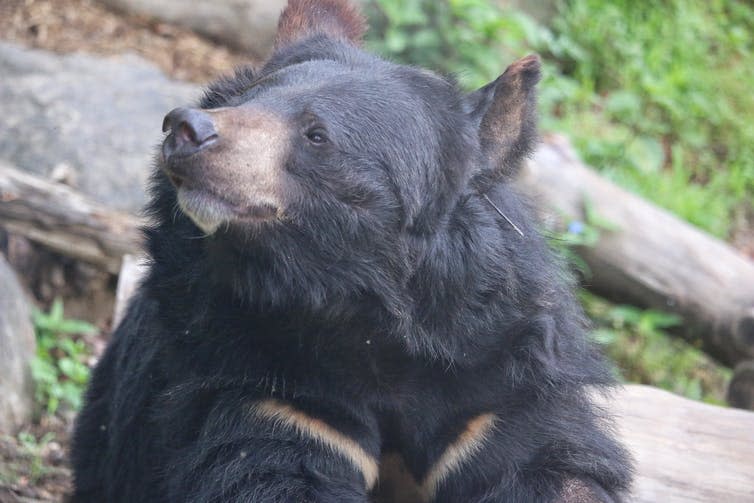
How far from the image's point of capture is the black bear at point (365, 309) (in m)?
3.12

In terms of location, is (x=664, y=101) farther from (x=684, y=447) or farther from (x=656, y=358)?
(x=684, y=447)

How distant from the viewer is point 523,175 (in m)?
6.32

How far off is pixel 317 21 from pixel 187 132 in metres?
1.09

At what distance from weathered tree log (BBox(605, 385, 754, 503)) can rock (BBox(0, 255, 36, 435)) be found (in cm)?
272

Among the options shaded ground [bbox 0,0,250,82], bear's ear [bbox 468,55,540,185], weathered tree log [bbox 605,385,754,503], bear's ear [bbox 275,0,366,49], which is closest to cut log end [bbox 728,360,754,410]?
weathered tree log [bbox 605,385,754,503]

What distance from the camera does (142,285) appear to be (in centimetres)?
363

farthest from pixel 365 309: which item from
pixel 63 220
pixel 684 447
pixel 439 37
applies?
pixel 439 37

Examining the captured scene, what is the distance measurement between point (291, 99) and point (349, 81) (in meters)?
0.20

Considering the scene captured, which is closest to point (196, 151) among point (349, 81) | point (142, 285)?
point (349, 81)

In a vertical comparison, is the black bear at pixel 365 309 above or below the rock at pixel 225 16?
above

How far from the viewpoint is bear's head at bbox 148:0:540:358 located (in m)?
2.95

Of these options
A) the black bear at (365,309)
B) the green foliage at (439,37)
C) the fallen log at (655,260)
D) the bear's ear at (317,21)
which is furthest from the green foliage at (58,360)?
the green foliage at (439,37)

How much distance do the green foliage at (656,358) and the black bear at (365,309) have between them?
3.51 m

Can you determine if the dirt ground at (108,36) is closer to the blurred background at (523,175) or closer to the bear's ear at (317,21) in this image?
the blurred background at (523,175)
